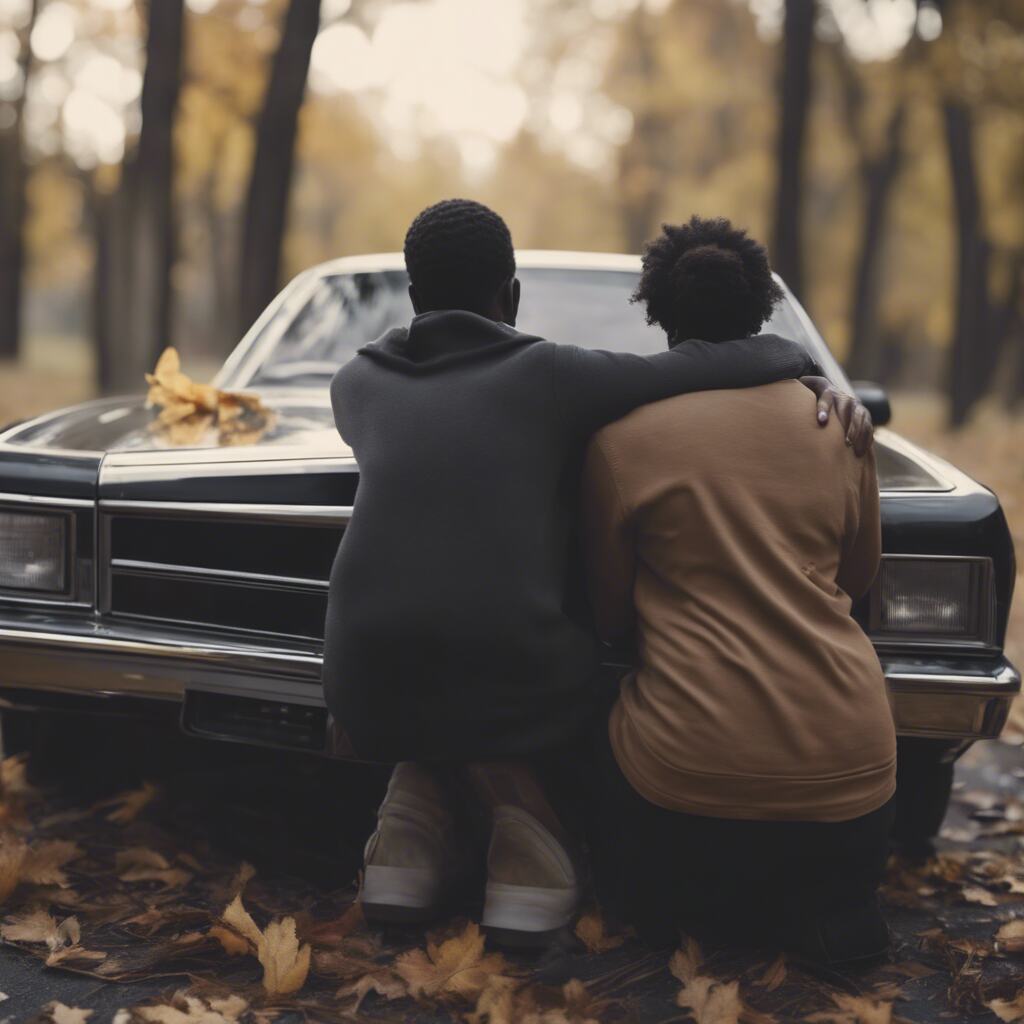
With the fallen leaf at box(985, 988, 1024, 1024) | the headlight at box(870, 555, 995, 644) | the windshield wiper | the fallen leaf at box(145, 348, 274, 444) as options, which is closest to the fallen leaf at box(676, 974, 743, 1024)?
the fallen leaf at box(985, 988, 1024, 1024)

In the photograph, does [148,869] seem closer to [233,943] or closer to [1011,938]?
[233,943]

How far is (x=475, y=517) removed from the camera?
2541 mm

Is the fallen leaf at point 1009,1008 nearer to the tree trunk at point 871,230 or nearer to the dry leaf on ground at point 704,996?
the dry leaf on ground at point 704,996

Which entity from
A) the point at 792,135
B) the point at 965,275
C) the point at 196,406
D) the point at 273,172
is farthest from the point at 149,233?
the point at 965,275

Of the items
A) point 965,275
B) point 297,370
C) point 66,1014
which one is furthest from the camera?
point 965,275

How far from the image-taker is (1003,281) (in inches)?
817

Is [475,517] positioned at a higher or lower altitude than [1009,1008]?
higher

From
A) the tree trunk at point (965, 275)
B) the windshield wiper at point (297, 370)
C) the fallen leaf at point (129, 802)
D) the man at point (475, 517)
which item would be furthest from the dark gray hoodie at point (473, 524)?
the tree trunk at point (965, 275)

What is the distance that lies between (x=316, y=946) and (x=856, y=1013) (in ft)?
3.74

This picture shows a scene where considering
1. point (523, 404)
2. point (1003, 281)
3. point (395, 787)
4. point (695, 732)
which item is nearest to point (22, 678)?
point (395, 787)

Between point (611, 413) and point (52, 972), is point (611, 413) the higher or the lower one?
the higher one

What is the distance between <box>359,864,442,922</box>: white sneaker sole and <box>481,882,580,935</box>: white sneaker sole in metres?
0.14

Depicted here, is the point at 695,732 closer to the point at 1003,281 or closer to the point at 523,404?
the point at 523,404

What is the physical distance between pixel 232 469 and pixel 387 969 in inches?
46.1
